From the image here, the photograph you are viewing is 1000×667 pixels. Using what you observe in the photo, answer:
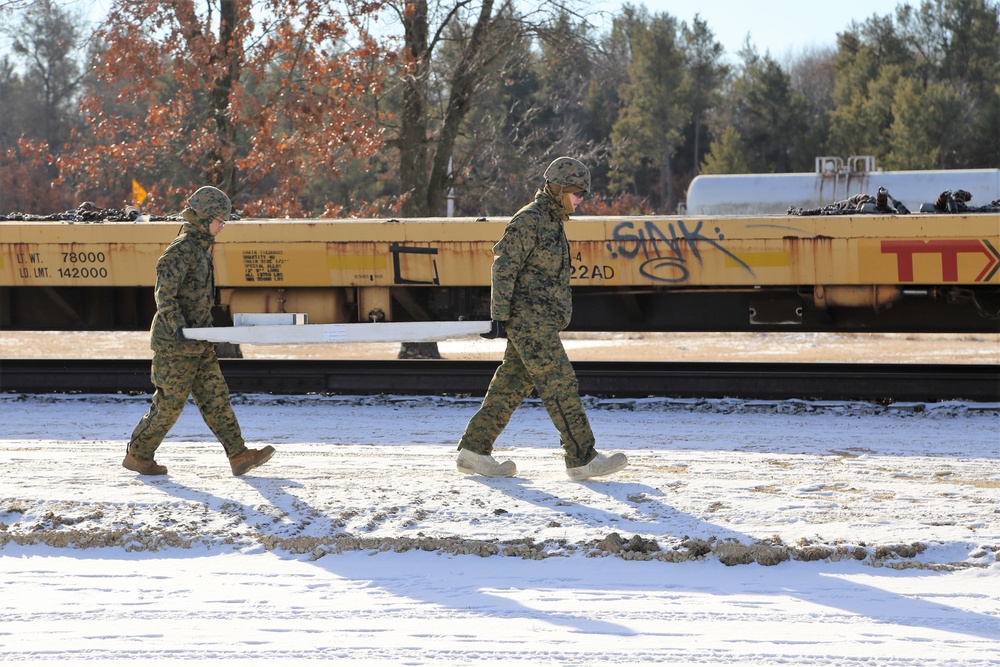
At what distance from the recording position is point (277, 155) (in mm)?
13664

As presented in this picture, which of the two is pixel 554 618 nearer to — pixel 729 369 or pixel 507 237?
pixel 507 237

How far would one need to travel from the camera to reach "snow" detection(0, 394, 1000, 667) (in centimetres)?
416

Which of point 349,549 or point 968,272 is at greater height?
point 968,272

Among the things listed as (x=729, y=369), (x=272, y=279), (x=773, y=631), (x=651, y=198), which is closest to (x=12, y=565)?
(x=773, y=631)

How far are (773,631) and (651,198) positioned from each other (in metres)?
44.4

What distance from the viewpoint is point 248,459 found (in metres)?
6.56

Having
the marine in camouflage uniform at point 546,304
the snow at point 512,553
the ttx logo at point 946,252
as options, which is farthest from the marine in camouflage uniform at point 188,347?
the ttx logo at point 946,252

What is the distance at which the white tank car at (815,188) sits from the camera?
11.7 m

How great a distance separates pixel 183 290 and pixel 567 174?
7.31 ft

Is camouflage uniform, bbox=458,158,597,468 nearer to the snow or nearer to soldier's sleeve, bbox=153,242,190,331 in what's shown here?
the snow

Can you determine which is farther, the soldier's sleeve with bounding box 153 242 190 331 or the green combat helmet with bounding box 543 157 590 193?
the soldier's sleeve with bounding box 153 242 190 331

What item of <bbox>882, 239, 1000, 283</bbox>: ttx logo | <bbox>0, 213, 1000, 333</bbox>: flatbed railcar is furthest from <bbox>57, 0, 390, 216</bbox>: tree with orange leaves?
<bbox>882, 239, 1000, 283</bbox>: ttx logo

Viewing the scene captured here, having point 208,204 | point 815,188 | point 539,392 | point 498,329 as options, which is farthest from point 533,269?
point 815,188

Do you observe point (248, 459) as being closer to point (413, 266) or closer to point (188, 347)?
point (188, 347)
